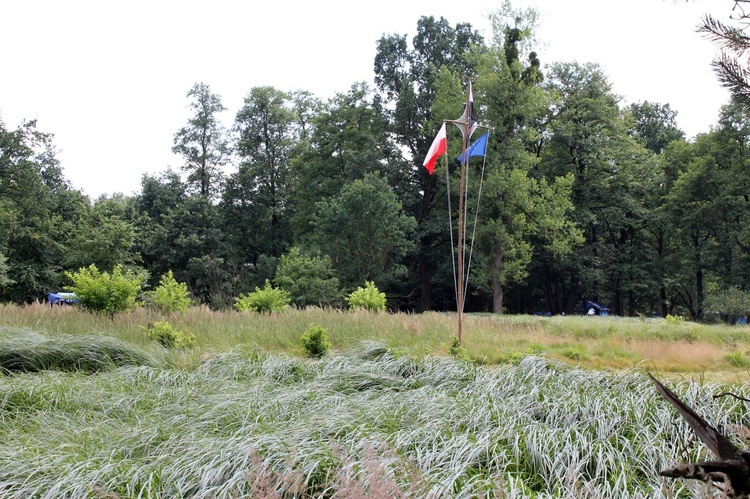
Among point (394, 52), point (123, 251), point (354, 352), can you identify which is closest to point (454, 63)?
point (394, 52)

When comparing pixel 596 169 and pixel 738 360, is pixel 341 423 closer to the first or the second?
pixel 738 360

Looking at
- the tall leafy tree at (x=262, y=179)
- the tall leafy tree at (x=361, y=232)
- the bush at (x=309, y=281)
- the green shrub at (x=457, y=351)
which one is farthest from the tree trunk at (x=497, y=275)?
the green shrub at (x=457, y=351)

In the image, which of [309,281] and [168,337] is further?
[309,281]

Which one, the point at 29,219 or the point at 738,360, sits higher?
the point at 29,219

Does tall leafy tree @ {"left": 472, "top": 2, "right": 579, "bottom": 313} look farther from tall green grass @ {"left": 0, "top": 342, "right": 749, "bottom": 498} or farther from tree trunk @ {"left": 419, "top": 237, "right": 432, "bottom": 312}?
tall green grass @ {"left": 0, "top": 342, "right": 749, "bottom": 498}

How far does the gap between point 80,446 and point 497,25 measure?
24.3 metres

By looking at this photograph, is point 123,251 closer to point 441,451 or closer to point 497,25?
point 497,25

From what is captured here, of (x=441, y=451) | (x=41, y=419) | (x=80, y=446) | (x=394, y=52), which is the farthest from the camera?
(x=394, y=52)

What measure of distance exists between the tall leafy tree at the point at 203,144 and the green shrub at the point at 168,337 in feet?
81.1

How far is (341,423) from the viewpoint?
140 inches

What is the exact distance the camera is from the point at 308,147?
104 feet

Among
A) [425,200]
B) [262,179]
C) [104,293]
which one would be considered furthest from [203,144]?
[104,293]

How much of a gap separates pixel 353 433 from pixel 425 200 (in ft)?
87.1

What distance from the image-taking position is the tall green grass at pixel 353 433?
2.75m
